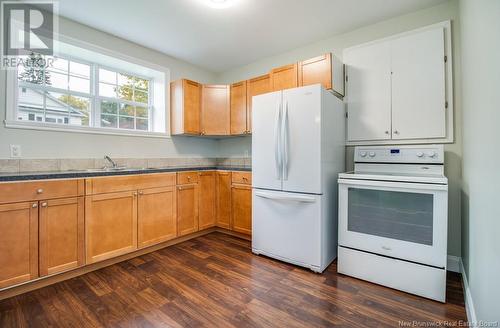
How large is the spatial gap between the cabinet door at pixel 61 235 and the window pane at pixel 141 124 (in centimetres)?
152

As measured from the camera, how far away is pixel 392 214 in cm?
200

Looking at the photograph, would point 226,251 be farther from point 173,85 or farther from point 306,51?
point 306,51

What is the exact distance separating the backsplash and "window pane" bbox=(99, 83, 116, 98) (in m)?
0.90

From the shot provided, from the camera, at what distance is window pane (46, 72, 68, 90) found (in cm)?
259

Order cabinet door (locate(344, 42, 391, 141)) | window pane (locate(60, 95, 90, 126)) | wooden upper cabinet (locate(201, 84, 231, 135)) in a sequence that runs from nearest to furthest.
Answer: cabinet door (locate(344, 42, 391, 141))
window pane (locate(60, 95, 90, 126))
wooden upper cabinet (locate(201, 84, 231, 135))

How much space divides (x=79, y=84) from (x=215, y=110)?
1.76 metres

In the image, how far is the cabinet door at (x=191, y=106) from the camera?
341 centimetres

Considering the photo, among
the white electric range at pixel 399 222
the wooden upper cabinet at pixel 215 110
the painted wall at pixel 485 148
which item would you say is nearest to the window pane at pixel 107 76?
the wooden upper cabinet at pixel 215 110

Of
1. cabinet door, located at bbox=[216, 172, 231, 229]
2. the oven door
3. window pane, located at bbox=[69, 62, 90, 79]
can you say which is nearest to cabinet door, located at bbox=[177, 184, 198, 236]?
cabinet door, located at bbox=[216, 172, 231, 229]

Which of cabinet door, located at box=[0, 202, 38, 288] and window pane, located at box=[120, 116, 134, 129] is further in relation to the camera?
window pane, located at box=[120, 116, 134, 129]

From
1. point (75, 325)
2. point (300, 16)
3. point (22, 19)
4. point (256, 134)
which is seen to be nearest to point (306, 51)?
point (300, 16)

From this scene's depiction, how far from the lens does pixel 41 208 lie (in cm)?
193

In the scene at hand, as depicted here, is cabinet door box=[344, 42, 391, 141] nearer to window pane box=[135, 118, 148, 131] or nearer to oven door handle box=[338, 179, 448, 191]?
oven door handle box=[338, 179, 448, 191]

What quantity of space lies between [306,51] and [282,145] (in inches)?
63.8
